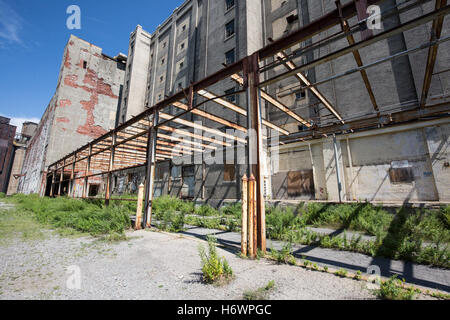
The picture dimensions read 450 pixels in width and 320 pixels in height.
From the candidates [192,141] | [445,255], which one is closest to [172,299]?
[445,255]

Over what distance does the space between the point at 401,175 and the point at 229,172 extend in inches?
374

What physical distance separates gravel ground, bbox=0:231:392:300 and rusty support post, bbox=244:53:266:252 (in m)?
0.68

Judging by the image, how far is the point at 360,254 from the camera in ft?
13.2

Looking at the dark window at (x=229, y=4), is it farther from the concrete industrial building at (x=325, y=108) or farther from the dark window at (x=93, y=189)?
the dark window at (x=93, y=189)

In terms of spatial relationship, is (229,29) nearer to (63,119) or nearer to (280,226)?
(280,226)

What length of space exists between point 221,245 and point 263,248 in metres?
1.15

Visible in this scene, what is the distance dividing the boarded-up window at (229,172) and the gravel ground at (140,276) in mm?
9504

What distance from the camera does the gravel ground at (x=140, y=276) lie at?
234 centimetres

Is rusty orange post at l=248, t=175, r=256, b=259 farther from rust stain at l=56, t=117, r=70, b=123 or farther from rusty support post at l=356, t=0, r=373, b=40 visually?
rust stain at l=56, t=117, r=70, b=123

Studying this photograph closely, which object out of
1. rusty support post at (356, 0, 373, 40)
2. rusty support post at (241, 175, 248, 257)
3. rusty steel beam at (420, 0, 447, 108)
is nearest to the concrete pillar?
rusty steel beam at (420, 0, 447, 108)

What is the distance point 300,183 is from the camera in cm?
1277

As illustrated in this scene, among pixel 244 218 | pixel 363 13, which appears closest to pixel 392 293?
pixel 244 218

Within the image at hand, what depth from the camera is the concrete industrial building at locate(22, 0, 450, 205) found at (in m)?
8.89

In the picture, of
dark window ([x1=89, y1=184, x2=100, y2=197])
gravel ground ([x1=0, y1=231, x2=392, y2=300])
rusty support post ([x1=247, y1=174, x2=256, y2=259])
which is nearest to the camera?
gravel ground ([x1=0, y1=231, x2=392, y2=300])
